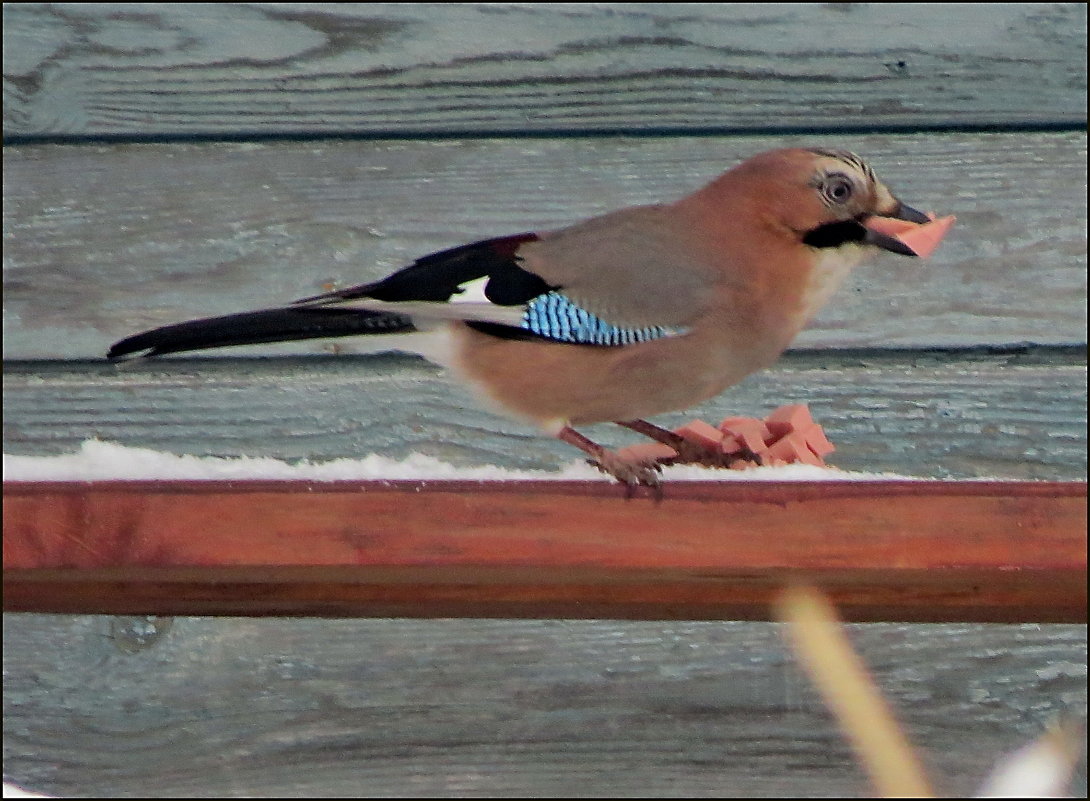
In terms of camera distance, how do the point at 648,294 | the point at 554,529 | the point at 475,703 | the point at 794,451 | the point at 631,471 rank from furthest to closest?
the point at 475,703
the point at 648,294
the point at 794,451
the point at 631,471
the point at 554,529

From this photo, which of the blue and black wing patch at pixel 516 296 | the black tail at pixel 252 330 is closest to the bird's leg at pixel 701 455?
the blue and black wing patch at pixel 516 296

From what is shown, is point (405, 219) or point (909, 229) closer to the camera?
point (909, 229)

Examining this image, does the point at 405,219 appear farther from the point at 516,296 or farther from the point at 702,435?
the point at 702,435

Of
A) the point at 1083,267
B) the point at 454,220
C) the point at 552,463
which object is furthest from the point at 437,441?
the point at 1083,267

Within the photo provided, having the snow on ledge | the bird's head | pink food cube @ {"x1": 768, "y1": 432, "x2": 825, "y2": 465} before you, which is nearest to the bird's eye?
the bird's head

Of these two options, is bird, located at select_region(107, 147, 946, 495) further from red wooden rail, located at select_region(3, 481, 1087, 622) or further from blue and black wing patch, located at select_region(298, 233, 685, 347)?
red wooden rail, located at select_region(3, 481, 1087, 622)

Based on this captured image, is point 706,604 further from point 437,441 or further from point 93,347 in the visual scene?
point 93,347

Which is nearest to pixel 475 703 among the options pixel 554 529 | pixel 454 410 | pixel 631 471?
pixel 454 410
